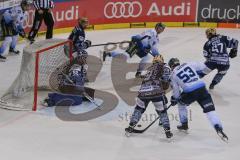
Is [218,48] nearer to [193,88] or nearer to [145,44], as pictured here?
[145,44]

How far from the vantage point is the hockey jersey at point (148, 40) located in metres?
12.6

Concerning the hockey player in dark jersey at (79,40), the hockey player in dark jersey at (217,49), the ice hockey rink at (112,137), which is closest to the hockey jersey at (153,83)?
the ice hockey rink at (112,137)

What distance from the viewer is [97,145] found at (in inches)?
368

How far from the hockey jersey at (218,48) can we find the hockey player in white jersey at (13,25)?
4.97 metres

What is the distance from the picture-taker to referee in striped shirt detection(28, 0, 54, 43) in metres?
15.6

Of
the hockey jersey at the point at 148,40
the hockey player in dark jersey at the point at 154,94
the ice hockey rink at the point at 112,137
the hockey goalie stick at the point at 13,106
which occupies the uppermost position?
the hockey jersey at the point at 148,40

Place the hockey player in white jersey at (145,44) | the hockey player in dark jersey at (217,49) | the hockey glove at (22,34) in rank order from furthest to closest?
the hockey glove at (22,34)
the hockey player in white jersey at (145,44)
the hockey player in dark jersey at (217,49)

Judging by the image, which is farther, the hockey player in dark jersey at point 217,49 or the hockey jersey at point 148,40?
the hockey jersey at point 148,40

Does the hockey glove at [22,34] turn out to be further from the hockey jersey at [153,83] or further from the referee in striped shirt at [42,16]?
the hockey jersey at [153,83]

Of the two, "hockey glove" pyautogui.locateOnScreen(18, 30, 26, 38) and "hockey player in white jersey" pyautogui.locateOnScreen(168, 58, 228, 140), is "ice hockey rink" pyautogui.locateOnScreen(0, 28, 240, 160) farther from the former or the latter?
"hockey glove" pyautogui.locateOnScreen(18, 30, 26, 38)

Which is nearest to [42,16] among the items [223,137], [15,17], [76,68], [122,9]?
[15,17]

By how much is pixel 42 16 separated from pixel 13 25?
1245mm

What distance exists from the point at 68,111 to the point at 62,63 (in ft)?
4.20

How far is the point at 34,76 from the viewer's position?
36.0 ft
